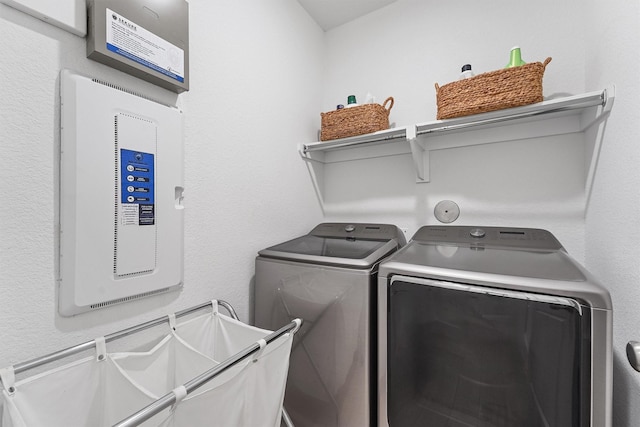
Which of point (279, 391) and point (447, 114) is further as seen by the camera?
point (447, 114)

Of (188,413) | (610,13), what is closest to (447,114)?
(610,13)

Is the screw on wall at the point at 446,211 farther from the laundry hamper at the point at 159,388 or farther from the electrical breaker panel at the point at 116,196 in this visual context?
the electrical breaker panel at the point at 116,196

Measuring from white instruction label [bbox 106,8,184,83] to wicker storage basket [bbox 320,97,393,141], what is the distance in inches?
35.6

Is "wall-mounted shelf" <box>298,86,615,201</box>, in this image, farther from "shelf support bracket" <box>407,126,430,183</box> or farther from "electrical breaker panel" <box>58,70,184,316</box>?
"electrical breaker panel" <box>58,70,184,316</box>

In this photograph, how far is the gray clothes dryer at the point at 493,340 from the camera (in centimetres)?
72

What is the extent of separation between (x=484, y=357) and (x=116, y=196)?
1288 millimetres

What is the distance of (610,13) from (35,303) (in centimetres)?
207

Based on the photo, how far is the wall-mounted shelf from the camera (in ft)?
3.61

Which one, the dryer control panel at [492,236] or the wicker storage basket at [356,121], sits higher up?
the wicker storage basket at [356,121]

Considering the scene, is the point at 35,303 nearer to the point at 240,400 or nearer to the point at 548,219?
the point at 240,400

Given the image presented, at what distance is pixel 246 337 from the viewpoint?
3.37ft

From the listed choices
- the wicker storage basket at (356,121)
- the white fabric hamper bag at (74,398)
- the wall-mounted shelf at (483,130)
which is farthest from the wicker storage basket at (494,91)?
the white fabric hamper bag at (74,398)

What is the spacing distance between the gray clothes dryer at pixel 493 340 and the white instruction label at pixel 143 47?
111 centimetres

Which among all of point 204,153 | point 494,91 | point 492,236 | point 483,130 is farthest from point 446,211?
point 204,153
